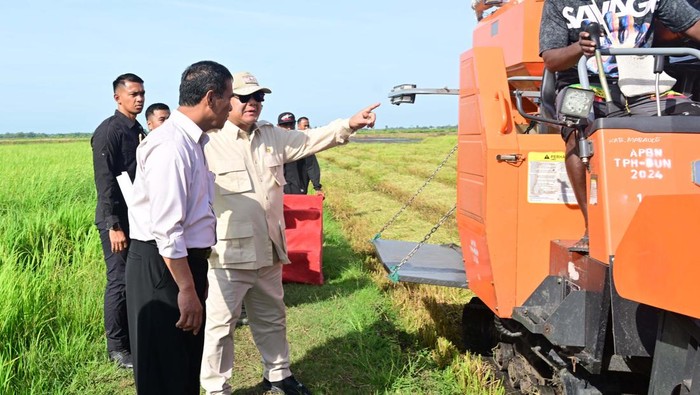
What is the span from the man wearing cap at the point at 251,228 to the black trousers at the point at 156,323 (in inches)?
41.2

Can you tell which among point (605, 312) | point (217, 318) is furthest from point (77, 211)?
point (605, 312)

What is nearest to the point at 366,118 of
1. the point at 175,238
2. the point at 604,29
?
the point at 604,29

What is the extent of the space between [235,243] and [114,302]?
4.71 feet

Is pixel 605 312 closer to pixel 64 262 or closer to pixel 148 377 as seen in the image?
pixel 148 377

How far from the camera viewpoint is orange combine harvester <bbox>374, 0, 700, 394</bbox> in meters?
2.04

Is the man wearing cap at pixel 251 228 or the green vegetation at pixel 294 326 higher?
the man wearing cap at pixel 251 228

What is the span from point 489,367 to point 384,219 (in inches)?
301

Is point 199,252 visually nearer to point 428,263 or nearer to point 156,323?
point 156,323

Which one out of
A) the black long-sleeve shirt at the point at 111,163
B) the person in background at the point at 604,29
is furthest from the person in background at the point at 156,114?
the person in background at the point at 604,29

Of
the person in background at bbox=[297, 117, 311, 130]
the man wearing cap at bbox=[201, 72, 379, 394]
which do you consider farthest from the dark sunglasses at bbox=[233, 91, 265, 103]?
the person in background at bbox=[297, 117, 311, 130]

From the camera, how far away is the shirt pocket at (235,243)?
3.95 meters

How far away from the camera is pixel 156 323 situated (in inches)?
110

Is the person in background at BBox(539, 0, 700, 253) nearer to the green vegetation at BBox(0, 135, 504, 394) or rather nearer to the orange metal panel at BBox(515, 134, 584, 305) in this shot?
the orange metal panel at BBox(515, 134, 584, 305)

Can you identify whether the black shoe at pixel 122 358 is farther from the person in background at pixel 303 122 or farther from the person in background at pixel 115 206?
the person in background at pixel 303 122
